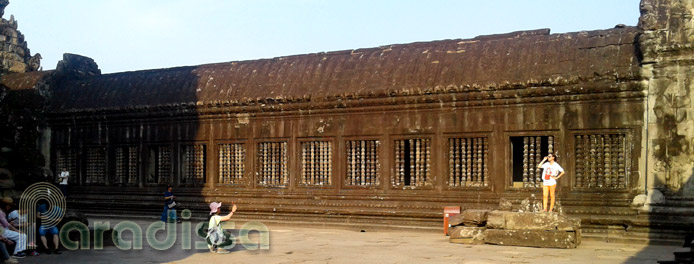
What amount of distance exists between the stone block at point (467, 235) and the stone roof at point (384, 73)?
3520mm

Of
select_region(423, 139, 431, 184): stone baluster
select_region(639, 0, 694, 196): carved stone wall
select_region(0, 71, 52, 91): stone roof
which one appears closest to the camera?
select_region(639, 0, 694, 196): carved stone wall

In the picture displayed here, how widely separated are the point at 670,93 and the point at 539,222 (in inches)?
153

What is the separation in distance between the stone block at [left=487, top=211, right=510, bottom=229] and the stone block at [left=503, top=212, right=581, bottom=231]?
6cm

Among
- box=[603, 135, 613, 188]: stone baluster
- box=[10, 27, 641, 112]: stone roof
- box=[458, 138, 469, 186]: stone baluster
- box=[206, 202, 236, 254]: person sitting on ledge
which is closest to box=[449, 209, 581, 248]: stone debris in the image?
box=[603, 135, 613, 188]: stone baluster

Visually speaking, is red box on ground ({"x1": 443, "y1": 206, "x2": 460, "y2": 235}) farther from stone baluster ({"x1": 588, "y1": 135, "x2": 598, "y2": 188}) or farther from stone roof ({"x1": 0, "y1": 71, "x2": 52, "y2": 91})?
stone roof ({"x1": 0, "y1": 71, "x2": 52, "y2": 91})

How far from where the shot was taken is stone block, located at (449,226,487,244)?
14438 millimetres

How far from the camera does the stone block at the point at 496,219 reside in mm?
14188

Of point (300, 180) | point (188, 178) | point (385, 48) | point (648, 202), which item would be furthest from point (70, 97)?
point (648, 202)

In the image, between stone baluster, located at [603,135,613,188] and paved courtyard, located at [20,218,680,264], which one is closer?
paved courtyard, located at [20,218,680,264]

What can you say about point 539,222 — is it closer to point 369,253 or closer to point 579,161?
point 579,161

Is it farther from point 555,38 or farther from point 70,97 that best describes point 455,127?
point 70,97

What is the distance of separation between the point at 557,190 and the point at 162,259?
27.2 ft

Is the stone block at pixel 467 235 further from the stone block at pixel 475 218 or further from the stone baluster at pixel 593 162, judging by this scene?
the stone baluster at pixel 593 162

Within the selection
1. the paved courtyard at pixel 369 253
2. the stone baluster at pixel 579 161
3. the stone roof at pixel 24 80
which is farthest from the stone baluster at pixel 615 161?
the stone roof at pixel 24 80
